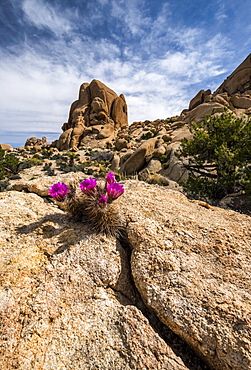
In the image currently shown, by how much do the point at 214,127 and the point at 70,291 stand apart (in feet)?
37.9

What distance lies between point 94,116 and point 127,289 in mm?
52787

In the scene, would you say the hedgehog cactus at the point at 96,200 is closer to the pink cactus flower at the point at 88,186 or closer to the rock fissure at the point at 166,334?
the pink cactus flower at the point at 88,186

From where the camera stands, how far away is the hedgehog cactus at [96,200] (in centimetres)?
235

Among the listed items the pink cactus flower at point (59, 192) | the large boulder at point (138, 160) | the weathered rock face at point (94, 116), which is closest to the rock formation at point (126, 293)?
the pink cactus flower at point (59, 192)

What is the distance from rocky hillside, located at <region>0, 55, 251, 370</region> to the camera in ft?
4.52

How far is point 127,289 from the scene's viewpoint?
1.98 m

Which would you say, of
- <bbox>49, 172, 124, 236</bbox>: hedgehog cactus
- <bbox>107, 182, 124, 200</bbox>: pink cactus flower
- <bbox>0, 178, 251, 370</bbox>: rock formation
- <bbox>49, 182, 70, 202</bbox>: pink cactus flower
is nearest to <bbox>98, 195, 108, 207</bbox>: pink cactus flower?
<bbox>49, 172, 124, 236</bbox>: hedgehog cactus

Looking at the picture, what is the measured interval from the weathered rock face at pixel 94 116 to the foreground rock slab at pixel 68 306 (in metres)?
44.2

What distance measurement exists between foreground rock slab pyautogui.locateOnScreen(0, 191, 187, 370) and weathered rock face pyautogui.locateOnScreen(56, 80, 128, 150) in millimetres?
44173

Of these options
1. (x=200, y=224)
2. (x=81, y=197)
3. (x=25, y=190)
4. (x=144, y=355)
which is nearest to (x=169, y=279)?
(x=144, y=355)

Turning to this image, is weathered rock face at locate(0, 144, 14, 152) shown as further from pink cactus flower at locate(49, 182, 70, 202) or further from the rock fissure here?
the rock fissure

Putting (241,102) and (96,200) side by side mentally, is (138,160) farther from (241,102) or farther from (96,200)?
(241,102)

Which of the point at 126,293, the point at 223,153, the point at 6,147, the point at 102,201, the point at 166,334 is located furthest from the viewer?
the point at 6,147

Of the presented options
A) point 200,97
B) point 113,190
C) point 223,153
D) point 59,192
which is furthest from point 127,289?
point 200,97
